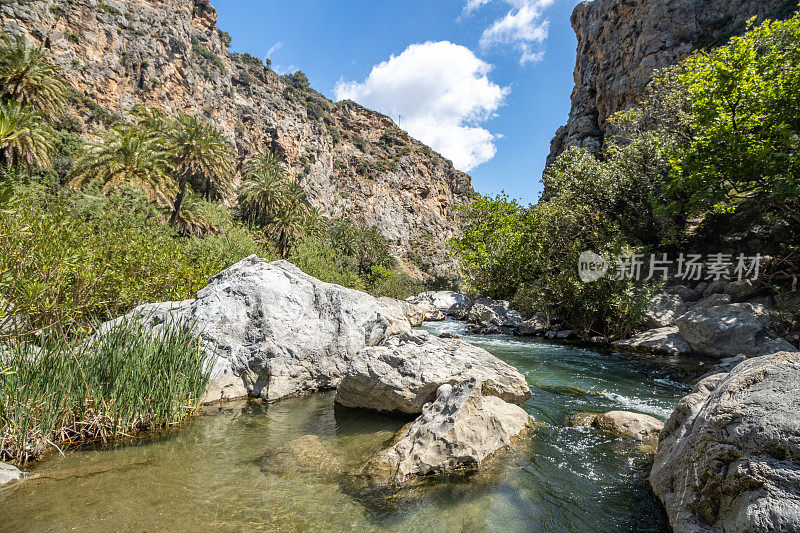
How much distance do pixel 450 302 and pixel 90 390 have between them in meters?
25.7

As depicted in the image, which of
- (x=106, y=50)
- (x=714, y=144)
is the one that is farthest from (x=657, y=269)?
(x=106, y=50)

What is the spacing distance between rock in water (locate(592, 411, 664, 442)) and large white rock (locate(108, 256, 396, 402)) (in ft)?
18.7

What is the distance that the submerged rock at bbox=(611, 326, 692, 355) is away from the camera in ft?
44.0

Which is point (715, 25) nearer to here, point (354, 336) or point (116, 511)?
point (354, 336)

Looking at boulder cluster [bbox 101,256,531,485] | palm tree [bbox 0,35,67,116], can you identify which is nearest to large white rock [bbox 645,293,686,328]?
boulder cluster [bbox 101,256,531,485]

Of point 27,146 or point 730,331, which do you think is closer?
point 730,331

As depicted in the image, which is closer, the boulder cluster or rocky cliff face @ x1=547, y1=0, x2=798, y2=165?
the boulder cluster

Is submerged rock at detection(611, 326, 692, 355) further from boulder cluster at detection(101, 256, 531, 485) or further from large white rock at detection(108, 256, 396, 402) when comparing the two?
large white rock at detection(108, 256, 396, 402)

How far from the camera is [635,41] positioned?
1551 inches

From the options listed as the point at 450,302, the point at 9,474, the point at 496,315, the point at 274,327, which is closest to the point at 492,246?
the point at 496,315

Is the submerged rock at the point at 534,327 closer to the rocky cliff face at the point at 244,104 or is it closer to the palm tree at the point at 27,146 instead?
the rocky cliff face at the point at 244,104

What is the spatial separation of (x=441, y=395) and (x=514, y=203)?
22.1m
